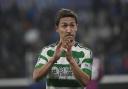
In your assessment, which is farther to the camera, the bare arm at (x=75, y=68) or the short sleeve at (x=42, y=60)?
the short sleeve at (x=42, y=60)

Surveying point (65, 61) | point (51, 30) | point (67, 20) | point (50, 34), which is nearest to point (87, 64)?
point (65, 61)

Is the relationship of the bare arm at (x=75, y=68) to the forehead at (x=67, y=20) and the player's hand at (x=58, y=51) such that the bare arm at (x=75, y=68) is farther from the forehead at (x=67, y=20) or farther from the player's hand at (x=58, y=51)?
the forehead at (x=67, y=20)

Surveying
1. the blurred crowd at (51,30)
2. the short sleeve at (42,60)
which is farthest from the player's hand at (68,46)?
the blurred crowd at (51,30)

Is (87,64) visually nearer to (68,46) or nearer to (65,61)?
(65,61)

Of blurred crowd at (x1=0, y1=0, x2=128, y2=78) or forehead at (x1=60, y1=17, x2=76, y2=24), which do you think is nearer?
forehead at (x1=60, y1=17, x2=76, y2=24)

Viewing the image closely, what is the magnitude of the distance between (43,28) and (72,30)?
7802mm

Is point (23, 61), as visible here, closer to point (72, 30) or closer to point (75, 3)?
point (75, 3)

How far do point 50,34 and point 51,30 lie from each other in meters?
0.19

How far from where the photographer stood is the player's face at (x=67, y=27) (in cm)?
475

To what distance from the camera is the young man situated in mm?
4730

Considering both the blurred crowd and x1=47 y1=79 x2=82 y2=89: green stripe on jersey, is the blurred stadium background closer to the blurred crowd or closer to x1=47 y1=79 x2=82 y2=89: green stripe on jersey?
the blurred crowd

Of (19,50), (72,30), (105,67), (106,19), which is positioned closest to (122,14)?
(106,19)

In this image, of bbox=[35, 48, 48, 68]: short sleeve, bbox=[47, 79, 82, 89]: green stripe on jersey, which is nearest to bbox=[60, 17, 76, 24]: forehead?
bbox=[35, 48, 48, 68]: short sleeve

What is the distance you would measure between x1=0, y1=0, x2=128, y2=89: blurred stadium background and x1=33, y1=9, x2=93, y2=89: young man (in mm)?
6421
